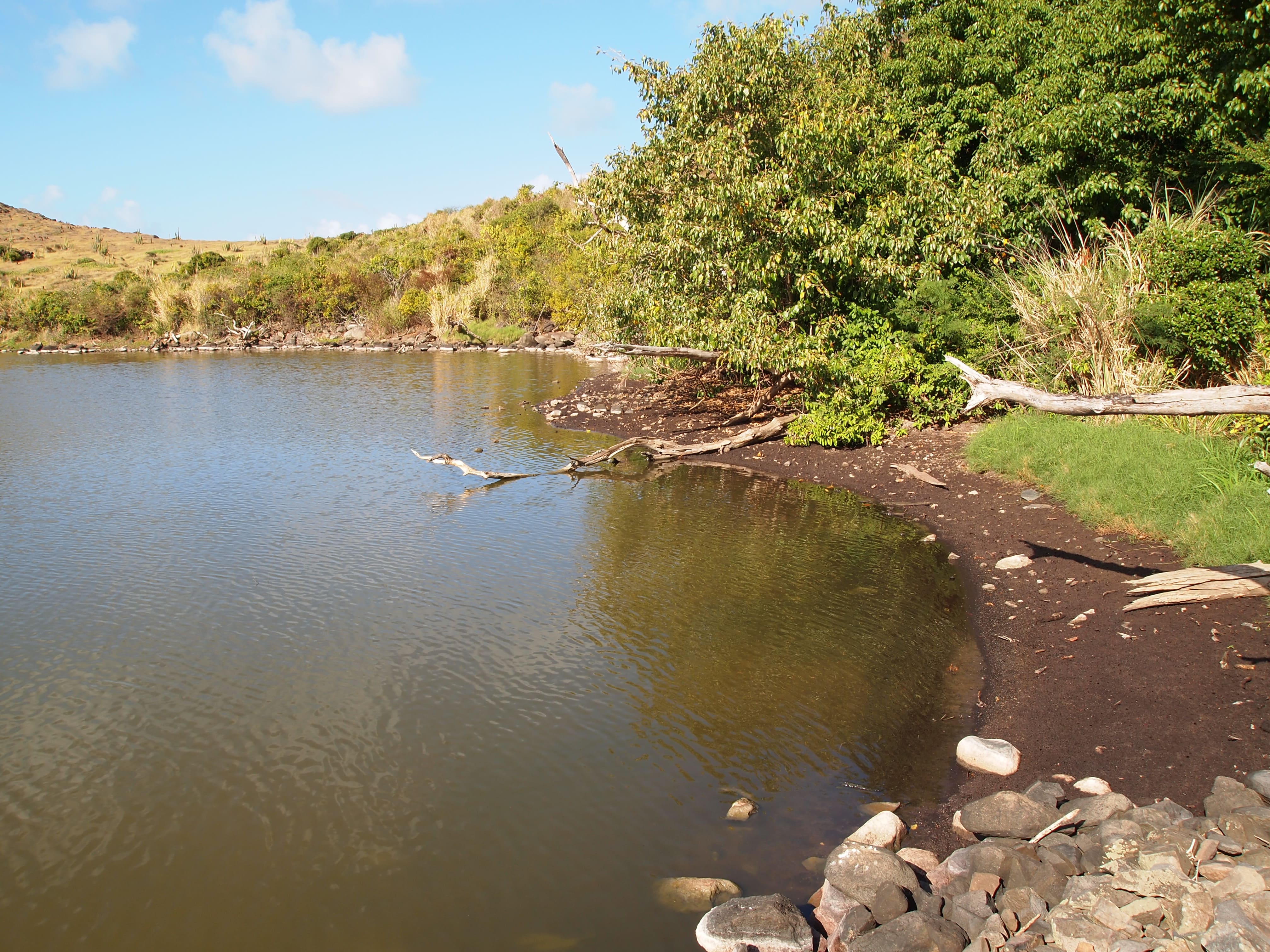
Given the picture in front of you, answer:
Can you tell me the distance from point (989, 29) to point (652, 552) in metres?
14.5

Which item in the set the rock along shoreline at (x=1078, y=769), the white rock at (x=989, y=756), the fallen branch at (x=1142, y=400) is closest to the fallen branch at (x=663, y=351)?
the rock along shoreline at (x=1078, y=769)

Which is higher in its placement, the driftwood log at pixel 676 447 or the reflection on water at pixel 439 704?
the driftwood log at pixel 676 447

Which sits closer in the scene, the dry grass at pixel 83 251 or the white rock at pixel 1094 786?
the white rock at pixel 1094 786

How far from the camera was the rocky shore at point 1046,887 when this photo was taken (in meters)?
3.95

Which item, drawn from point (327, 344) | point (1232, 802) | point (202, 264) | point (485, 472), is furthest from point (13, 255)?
point (1232, 802)

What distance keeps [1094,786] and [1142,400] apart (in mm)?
2658

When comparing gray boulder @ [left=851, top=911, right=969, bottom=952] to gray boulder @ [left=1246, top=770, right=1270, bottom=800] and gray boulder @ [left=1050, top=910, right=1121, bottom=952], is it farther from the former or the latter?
gray boulder @ [left=1246, top=770, right=1270, bottom=800]

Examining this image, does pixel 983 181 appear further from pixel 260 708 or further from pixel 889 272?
pixel 260 708

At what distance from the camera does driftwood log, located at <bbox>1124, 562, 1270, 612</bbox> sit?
710 cm

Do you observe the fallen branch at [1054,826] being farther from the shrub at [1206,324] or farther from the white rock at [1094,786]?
the shrub at [1206,324]

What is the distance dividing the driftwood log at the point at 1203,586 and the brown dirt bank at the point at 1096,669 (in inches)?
3.4

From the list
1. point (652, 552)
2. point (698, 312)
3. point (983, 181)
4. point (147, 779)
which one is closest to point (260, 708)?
point (147, 779)

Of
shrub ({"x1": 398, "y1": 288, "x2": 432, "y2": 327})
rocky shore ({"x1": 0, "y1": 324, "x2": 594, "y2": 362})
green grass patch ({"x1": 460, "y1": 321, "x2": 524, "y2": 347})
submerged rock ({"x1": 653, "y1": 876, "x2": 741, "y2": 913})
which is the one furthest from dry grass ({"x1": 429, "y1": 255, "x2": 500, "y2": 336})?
submerged rock ({"x1": 653, "y1": 876, "x2": 741, "y2": 913})

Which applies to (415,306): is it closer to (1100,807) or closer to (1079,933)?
(1100,807)
